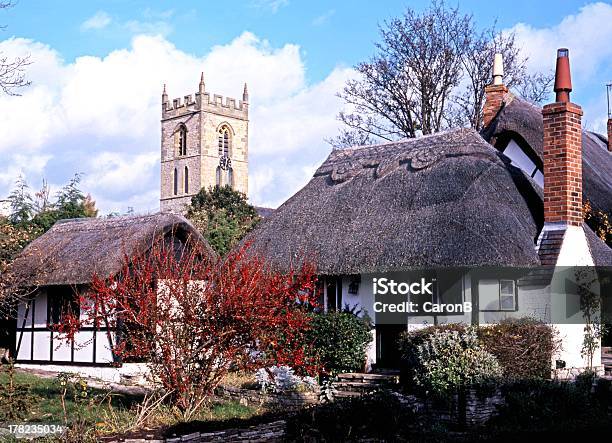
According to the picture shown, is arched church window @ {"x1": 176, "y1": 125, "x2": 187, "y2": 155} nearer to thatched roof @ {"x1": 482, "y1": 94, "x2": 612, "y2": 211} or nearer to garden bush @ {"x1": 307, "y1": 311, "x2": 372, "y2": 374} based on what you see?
thatched roof @ {"x1": 482, "y1": 94, "x2": 612, "y2": 211}

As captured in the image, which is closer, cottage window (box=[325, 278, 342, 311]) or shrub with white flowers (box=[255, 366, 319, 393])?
shrub with white flowers (box=[255, 366, 319, 393])

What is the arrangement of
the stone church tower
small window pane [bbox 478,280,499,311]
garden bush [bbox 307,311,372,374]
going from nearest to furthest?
small window pane [bbox 478,280,499,311]
garden bush [bbox 307,311,372,374]
the stone church tower

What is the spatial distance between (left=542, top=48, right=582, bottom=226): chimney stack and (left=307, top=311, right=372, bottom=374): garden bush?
168 inches

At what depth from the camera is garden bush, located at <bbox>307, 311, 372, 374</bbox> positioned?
47.8ft

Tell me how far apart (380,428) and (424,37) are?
72.4 ft

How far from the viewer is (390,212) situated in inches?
624

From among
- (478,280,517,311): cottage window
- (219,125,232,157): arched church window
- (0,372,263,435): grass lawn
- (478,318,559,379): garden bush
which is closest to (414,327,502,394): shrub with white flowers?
(478,318,559,379): garden bush

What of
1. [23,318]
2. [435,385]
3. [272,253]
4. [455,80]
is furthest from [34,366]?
[455,80]

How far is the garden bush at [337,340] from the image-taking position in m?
14.6

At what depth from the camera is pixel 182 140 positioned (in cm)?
7681

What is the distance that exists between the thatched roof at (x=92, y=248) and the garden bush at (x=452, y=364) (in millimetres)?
7278

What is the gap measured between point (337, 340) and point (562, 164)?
5.37 m

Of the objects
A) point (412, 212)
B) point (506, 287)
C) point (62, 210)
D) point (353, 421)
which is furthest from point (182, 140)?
point (353, 421)

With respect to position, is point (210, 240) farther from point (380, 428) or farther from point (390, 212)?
point (380, 428)
